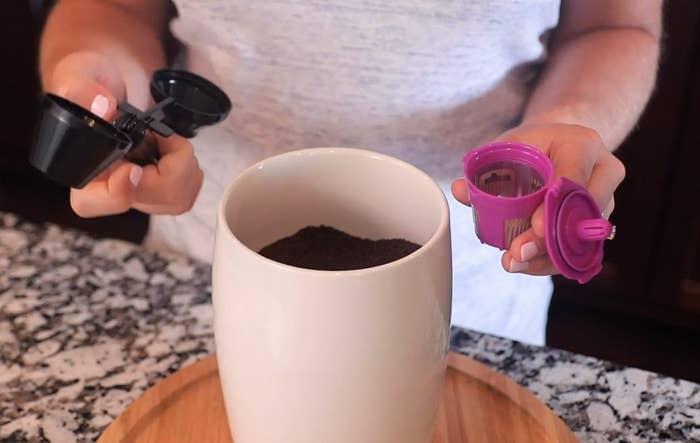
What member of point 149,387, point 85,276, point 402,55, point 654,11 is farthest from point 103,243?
point 654,11

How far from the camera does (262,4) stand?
742 millimetres

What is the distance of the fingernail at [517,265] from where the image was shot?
0.47 m

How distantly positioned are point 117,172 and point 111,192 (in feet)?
0.05

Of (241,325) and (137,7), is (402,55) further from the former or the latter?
(241,325)

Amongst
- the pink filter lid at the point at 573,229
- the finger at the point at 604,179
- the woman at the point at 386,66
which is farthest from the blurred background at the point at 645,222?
the pink filter lid at the point at 573,229

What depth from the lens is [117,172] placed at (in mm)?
567

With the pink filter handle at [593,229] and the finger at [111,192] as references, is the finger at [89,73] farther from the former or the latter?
the pink filter handle at [593,229]

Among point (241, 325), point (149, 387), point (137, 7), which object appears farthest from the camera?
point (137, 7)

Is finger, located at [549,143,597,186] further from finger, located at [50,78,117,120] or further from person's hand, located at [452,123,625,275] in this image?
finger, located at [50,78,117,120]

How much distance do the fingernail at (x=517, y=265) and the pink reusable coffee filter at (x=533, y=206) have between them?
0.02 metres

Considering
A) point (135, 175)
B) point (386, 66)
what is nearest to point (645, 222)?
point (386, 66)

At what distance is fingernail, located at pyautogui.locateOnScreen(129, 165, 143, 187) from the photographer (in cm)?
58

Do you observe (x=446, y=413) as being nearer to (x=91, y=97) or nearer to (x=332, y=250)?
(x=332, y=250)

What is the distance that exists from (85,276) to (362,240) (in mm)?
297
